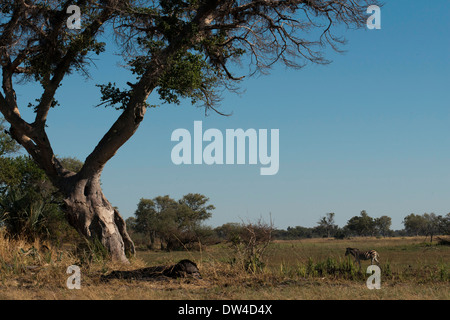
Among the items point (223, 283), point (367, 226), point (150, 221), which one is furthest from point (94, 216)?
point (367, 226)

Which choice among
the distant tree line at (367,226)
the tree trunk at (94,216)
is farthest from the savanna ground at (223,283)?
the distant tree line at (367,226)

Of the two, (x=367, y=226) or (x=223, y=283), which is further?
(x=367, y=226)

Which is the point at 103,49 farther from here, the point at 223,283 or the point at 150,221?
the point at 150,221

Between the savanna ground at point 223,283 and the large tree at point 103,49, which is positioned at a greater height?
the large tree at point 103,49

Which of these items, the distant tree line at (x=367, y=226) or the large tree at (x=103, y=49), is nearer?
the large tree at (x=103, y=49)

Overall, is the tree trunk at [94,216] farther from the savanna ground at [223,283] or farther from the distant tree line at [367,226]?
the distant tree line at [367,226]

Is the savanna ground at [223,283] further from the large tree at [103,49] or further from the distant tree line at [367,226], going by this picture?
the distant tree line at [367,226]

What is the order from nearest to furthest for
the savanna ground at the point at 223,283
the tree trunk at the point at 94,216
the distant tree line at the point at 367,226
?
1. the savanna ground at the point at 223,283
2. the tree trunk at the point at 94,216
3. the distant tree line at the point at 367,226

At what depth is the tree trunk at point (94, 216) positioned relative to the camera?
13211mm

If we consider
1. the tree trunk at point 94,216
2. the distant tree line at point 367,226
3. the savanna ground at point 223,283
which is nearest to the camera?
the savanna ground at point 223,283

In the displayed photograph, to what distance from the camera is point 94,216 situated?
13539mm

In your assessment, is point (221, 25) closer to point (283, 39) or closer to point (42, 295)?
point (283, 39)

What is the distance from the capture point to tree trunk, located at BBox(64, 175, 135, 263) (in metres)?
13.2

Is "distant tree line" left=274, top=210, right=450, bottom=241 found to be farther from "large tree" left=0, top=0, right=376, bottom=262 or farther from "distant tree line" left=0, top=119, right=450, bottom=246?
"large tree" left=0, top=0, right=376, bottom=262
